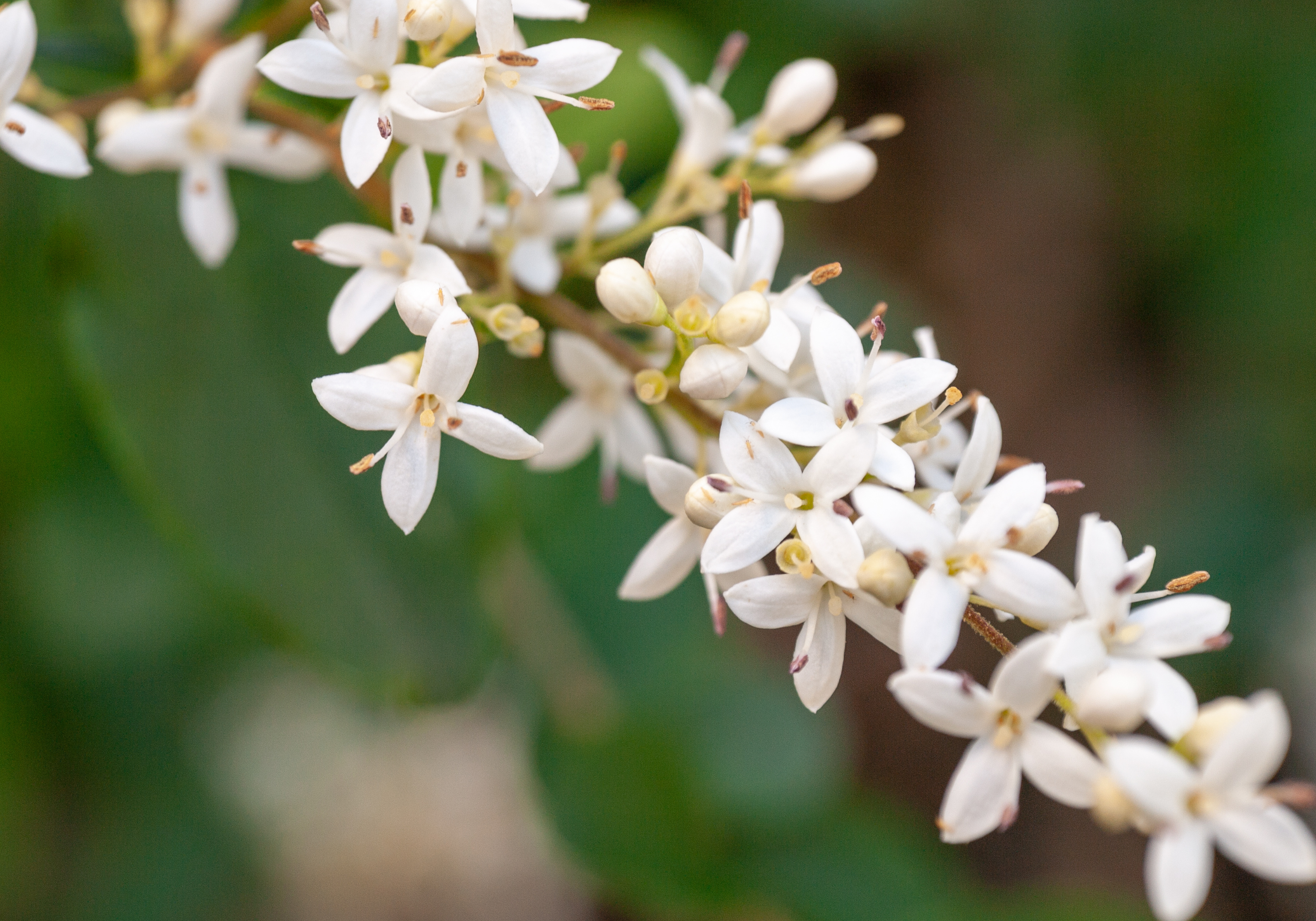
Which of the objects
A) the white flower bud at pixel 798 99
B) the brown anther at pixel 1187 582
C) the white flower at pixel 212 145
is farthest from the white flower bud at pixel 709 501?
the white flower at pixel 212 145

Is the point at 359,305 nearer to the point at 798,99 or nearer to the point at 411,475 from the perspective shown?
the point at 411,475

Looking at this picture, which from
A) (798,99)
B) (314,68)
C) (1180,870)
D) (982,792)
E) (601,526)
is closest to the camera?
(1180,870)

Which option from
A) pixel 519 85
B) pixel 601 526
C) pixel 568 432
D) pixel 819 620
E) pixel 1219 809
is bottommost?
pixel 601 526

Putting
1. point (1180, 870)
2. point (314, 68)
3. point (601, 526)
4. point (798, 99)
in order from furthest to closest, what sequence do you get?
point (601, 526) → point (798, 99) → point (314, 68) → point (1180, 870)

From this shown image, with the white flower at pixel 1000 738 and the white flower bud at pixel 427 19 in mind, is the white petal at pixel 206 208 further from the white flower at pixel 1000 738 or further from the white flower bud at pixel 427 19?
the white flower at pixel 1000 738

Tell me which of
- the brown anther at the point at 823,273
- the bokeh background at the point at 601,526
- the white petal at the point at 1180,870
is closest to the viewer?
the white petal at the point at 1180,870

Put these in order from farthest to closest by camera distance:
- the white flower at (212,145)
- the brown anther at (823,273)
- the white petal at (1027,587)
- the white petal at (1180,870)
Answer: the white flower at (212,145) < the brown anther at (823,273) < the white petal at (1027,587) < the white petal at (1180,870)

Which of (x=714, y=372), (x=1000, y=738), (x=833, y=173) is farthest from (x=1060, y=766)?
(x=833, y=173)
